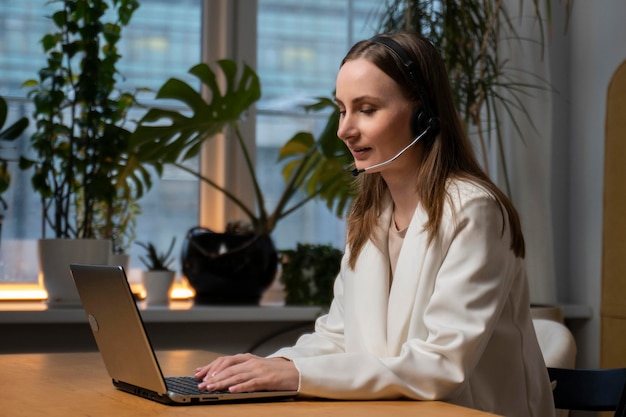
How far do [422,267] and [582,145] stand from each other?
2.39 metres

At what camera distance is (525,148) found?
3830 millimetres

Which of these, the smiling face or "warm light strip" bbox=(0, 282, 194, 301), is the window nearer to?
"warm light strip" bbox=(0, 282, 194, 301)

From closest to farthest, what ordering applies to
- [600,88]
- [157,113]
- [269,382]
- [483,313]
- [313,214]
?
[269,382] → [483,313] → [157,113] → [600,88] → [313,214]

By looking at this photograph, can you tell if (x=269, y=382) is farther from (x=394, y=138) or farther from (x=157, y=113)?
(x=157, y=113)

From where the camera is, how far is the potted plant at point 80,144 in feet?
11.0

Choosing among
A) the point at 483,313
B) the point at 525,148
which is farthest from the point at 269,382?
the point at 525,148

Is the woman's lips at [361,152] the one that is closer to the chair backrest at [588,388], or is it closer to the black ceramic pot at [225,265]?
the chair backrest at [588,388]

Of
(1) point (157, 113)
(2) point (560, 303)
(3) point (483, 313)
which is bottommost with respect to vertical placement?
(2) point (560, 303)

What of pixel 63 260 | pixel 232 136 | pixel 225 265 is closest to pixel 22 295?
pixel 63 260

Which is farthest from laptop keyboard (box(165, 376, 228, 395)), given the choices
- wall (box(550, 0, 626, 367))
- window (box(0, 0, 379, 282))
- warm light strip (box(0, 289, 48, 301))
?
wall (box(550, 0, 626, 367))

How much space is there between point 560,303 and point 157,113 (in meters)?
1.77

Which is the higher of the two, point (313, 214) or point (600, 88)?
point (600, 88)

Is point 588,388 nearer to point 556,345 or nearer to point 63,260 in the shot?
point 556,345

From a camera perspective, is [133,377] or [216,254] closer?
[133,377]
